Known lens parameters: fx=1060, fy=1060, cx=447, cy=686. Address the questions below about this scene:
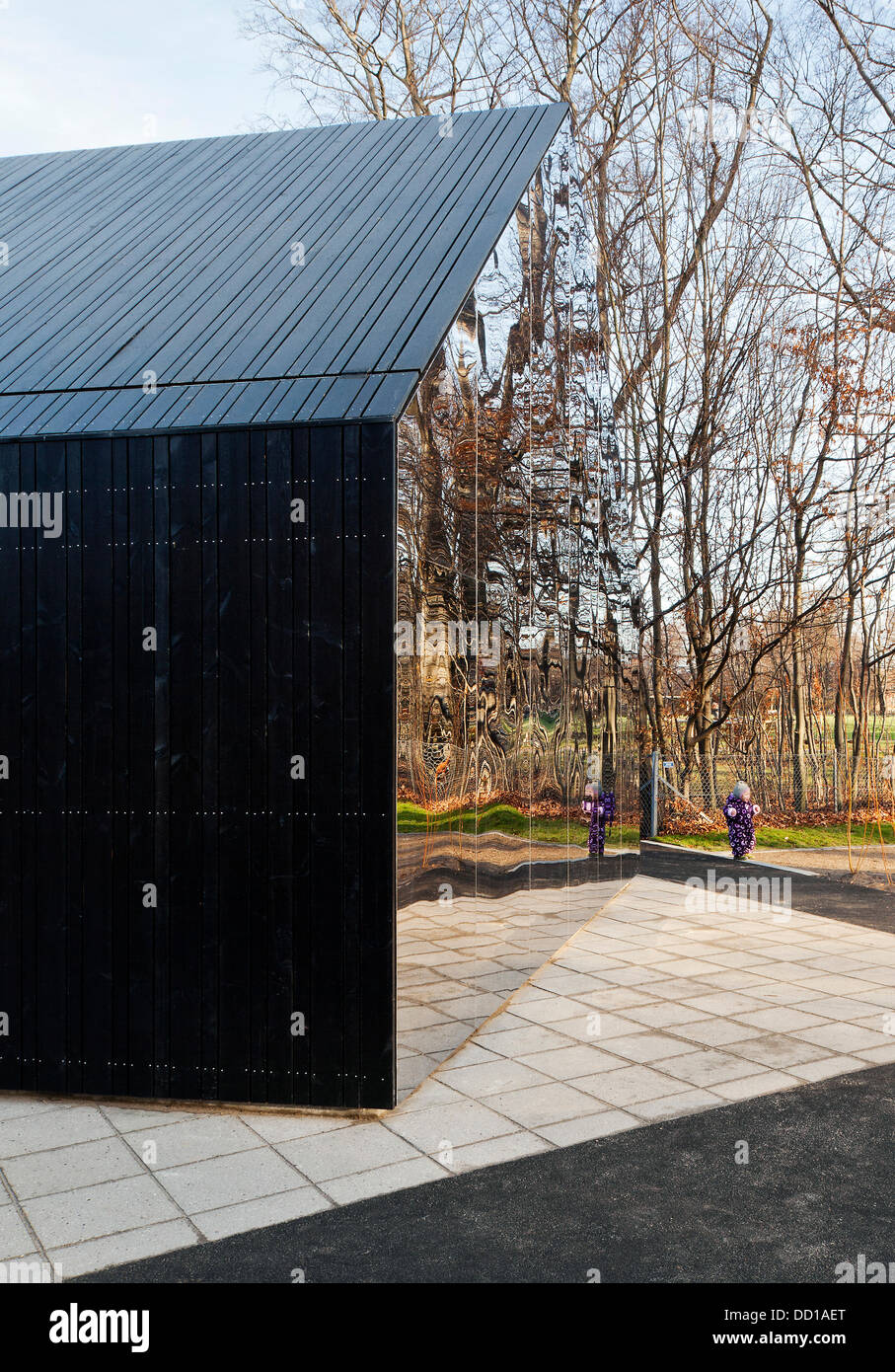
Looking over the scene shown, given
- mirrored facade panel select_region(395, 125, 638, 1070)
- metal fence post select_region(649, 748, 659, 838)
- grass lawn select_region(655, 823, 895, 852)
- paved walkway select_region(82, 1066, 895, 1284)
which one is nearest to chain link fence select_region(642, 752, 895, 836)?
metal fence post select_region(649, 748, 659, 838)

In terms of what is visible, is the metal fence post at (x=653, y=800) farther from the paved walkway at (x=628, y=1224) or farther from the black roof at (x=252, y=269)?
the paved walkway at (x=628, y=1224)

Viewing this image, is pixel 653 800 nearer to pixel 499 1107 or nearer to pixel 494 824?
pixel 494 824

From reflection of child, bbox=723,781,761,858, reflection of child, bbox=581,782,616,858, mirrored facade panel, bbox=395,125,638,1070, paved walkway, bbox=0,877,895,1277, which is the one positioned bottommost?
paved walkway, bbox=0,877,895,1277

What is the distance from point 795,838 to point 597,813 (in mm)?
5970

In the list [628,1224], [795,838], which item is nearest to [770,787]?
[795,838]

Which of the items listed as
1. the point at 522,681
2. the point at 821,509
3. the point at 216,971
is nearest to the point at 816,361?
the point at 821,509

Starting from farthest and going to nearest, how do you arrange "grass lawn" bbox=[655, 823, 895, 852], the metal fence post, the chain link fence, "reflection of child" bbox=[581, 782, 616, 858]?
the metal fence post < the chain link fence < "grass lawn" bbox=[655, 823, 895, 852] < "reflection of child" bbox=[581, 782, 616, 858]

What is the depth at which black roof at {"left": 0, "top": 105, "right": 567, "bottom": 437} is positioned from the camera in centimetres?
504

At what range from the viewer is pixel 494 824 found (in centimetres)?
616

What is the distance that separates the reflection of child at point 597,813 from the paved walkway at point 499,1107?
4.09 feet

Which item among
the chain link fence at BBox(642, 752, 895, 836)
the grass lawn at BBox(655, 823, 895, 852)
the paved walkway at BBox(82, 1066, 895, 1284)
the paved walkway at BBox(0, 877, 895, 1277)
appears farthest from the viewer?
the chain link fence at BBox(642, 752, 895, 836)

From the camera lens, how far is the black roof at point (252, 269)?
5043 mm

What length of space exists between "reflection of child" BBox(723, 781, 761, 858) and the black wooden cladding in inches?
350

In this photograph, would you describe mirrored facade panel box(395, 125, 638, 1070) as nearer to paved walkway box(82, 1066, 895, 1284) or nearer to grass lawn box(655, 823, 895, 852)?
paved walkway box(82, 1066, 895, 1284)
